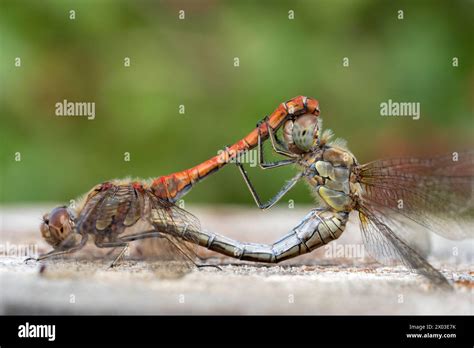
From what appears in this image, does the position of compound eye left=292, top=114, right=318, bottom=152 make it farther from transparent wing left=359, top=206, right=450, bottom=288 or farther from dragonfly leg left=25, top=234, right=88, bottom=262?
dragonfly leg left=25, top=234, right=88, bottom=262

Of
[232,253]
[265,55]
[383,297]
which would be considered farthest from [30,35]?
[383,297]

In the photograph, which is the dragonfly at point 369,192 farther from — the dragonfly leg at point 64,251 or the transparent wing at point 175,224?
the dragonfly leg at point 64,251

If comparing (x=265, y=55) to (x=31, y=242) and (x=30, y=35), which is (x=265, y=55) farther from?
(x=31, y=242)

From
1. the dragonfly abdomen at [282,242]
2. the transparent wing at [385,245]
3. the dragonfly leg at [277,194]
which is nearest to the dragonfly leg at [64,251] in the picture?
the dragonfly abdomen at [282,242]

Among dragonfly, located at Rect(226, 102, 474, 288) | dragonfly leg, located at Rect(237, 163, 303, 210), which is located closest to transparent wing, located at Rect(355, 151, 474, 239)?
dragonfly, located at Rect(226, 102, 474, 288)

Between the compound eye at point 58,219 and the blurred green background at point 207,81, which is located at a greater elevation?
the blurred green background at point 207,81

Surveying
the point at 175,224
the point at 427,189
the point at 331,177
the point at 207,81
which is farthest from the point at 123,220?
the point at 207,81

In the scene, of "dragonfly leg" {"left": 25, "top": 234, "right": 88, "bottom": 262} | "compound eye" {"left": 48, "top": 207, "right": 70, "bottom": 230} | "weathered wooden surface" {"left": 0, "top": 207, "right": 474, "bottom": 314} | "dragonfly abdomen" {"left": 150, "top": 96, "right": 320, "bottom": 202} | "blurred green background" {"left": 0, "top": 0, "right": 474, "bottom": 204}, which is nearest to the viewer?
"weathered wooden surface" {"left": 0, "top": 207, "right": 474, "bottom": 314}
